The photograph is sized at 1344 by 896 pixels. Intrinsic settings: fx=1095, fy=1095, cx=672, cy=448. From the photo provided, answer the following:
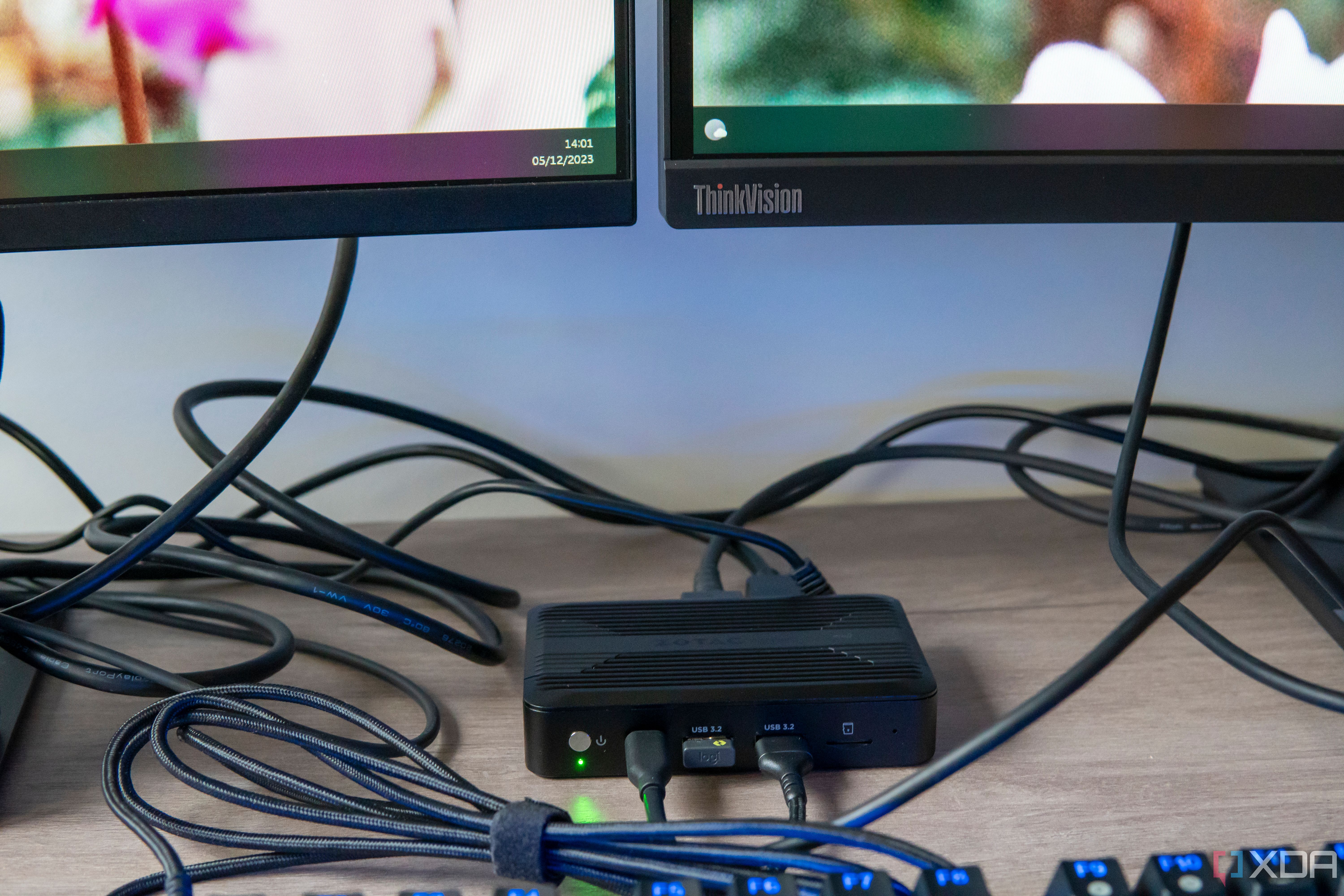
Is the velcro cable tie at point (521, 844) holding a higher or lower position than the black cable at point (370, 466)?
lower

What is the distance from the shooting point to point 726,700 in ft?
1.41

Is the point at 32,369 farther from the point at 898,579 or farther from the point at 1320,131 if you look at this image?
the point at 1320,131

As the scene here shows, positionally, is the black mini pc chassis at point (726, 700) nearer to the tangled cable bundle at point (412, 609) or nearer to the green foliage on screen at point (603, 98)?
the tangled cable bundle at point (412, 609)

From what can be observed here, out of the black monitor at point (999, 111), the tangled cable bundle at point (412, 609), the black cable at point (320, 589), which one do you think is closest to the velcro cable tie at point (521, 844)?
the tangled cable bundle at point (412, 609)

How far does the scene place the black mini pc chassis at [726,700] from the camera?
43 centimetres

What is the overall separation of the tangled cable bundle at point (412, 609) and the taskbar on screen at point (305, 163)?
0.06 meters

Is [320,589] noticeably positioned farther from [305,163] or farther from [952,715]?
[952,715]

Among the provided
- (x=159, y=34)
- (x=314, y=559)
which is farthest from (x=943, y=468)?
(x=159, y=34)

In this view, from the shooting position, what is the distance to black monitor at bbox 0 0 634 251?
1.36 ft

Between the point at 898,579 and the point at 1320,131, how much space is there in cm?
29

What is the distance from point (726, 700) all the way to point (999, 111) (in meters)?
0.27

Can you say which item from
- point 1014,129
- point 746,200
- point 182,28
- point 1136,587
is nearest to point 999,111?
point 1014,129

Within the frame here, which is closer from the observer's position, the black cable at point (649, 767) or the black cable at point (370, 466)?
the black cable at point (649, 767)

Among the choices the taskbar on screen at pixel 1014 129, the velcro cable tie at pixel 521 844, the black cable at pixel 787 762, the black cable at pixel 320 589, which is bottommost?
the velcro cable tie at pixel 521 844
